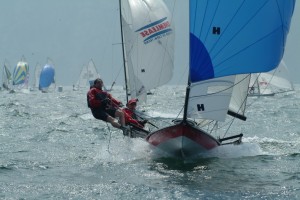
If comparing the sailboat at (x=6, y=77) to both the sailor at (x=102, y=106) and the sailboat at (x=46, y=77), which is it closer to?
the sailboat at (x=46, y=77)

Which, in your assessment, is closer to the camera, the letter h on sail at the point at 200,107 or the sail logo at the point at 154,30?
the letter h on sail at the point at 200,107

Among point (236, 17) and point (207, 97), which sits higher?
point (236, 17)

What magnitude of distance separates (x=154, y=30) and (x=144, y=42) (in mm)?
704

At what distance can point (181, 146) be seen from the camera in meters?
10.6

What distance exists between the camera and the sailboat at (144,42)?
69.6ft

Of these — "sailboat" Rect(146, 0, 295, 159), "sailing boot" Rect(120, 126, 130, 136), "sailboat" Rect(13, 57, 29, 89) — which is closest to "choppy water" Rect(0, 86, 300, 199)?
"sailing boot" Rect(120, 126, 130, 136)

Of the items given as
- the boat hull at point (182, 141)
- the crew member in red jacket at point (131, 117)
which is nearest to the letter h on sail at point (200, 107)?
the boat hull at point (182, 141)

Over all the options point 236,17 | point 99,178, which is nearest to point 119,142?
point 99,178

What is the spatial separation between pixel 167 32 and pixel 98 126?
489cm

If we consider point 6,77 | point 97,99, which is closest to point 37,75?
point 6,77

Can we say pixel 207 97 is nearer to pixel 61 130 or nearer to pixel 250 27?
pixel 250 27

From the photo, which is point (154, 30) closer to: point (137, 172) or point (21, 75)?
point (137, 172)

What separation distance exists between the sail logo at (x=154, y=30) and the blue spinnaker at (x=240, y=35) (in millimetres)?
11120

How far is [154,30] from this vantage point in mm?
21344
